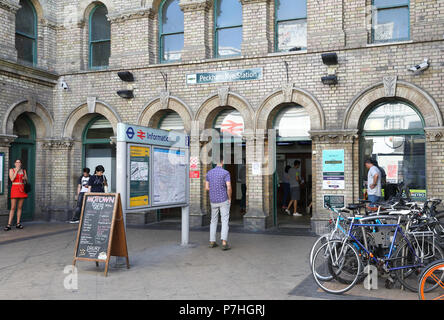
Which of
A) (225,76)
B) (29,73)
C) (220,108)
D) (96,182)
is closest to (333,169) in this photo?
(220,108)

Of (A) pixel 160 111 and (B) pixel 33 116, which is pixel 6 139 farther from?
(A) pixel 160 111

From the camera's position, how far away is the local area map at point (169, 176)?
8.74 meters

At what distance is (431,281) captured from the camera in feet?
17.2

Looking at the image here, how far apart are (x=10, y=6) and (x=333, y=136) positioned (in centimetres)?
1016

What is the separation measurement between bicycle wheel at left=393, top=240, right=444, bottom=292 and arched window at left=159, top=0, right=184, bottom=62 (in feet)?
31.2

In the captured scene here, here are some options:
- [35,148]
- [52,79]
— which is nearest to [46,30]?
[52,79]

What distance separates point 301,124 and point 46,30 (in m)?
9.00

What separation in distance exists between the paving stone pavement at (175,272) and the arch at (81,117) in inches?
180

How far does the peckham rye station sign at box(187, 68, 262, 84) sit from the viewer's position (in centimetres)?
1231

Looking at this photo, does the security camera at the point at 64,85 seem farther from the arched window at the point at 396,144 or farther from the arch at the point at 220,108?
the arched window at the point at 396,144

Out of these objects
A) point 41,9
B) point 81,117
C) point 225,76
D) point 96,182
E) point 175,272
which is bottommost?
point 175,272

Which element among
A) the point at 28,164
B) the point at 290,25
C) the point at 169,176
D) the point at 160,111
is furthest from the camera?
the point at 28,164

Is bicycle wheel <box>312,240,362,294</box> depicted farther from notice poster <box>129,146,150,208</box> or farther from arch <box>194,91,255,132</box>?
arch <box>194,91,255,132</box>

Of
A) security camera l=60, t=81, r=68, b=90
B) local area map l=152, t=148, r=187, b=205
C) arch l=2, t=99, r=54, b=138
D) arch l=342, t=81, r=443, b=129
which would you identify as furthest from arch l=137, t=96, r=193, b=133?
arch l=342, t=81, r=443, b=129
